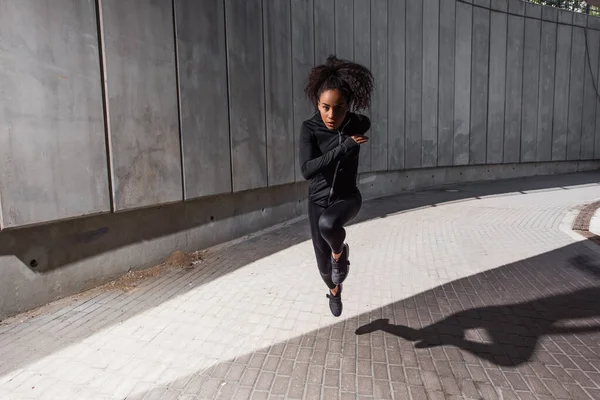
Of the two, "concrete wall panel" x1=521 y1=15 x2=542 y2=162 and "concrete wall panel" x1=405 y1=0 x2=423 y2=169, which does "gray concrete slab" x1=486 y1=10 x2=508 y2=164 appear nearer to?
"concrete wall panel" x1=521 y1=15 x2=542 y2=162

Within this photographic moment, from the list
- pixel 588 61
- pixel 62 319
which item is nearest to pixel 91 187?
pixel 62 319

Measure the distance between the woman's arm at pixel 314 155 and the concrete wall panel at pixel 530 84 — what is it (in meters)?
16.8

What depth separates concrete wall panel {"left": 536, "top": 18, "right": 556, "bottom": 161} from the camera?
56.6ft

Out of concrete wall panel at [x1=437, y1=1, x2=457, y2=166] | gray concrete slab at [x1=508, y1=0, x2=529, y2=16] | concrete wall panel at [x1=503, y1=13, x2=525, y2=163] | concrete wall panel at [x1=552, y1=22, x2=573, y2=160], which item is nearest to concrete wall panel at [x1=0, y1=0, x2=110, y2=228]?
concrete wall panel at [x1=437, y1=1, x2=457, y2=166]

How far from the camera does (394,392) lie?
2.93 metres

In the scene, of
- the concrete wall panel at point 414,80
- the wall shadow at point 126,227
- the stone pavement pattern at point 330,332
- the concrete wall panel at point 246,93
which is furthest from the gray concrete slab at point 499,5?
the stone pavement pattern at point 330,332

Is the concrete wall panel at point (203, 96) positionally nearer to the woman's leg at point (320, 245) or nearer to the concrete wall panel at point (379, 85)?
the woman's leg at point (320, 245)

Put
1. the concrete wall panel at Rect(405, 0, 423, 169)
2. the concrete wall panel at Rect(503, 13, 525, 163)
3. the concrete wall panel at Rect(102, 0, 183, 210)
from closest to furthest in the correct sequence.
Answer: the concrete wall panel at Rect(102, 0, 183, 210), the concrete wall panel at Rect(405, 0, 423, 169), the concrete wall panel at Rect(503, 13, 525, 163)

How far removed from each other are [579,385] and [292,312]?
258cm

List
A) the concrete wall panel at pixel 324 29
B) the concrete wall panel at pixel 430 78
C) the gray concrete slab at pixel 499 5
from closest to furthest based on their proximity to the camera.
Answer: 1. the concrete wall panel at pixel 324 29
2. the concrete wall panel at pixel 430 78
3. the gray concrete slab at pixel 499 5

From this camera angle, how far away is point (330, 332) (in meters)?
3.92

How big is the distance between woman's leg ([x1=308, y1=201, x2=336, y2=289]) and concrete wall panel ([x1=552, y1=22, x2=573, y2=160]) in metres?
18.4

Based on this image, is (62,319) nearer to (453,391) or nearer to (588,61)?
(453,391)

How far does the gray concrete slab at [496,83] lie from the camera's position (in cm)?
1595
